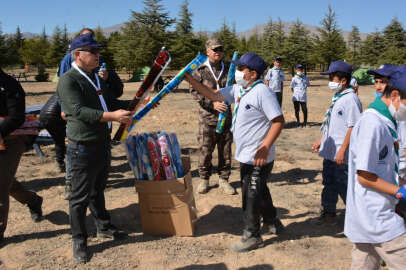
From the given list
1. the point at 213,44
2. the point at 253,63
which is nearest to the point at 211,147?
the point at 213,44

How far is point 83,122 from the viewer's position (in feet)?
11.5

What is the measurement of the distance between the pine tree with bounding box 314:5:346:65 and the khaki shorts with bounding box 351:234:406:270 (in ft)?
134

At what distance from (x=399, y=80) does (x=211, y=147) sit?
377 centimetres

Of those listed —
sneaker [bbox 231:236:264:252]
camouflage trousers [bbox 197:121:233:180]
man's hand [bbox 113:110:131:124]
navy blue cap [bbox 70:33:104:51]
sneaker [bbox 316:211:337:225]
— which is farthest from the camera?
camouflage trousers [bbox 197:121:233:180]

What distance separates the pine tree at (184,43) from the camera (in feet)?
106

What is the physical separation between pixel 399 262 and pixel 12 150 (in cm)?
382

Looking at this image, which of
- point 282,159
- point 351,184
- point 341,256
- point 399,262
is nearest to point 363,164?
point 351,184

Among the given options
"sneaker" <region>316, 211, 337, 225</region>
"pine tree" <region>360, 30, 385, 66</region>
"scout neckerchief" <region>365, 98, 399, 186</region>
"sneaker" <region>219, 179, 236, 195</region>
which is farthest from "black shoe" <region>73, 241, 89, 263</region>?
"pine tree" <region>360, 30, 385, 66</region>

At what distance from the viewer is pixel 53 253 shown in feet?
13.0

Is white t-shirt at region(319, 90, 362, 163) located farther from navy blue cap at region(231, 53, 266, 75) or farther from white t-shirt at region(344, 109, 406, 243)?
white t-shirt at region(344, 109, 406, 243)

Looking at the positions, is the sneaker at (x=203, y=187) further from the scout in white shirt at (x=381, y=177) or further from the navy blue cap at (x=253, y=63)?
the scout in white shirt at (x=381, y=177)

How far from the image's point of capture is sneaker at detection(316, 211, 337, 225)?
4.58 metres

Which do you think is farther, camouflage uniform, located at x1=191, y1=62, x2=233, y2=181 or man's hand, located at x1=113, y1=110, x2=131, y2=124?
camouflage uniform, located at x1=191, y1=62, x2=233, y2=181

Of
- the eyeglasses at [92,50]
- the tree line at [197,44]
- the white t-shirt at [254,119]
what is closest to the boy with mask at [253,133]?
the white t-shirt at [254,119]
